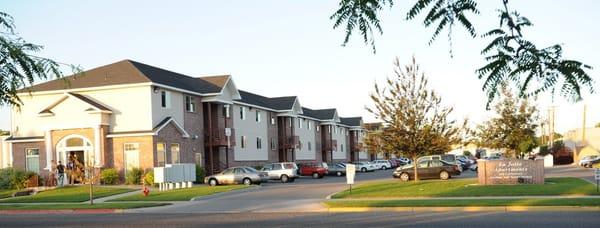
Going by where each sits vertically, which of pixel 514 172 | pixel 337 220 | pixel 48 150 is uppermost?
pixel 48 150

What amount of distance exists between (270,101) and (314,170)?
45.4 ft

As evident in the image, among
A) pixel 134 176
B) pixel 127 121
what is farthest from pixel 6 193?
pixel 127 121

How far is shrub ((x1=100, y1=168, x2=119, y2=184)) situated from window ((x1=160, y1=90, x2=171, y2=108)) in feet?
18.0

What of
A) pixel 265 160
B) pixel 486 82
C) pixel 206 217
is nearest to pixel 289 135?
pixel 265 160

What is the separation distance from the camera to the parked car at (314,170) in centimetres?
5469

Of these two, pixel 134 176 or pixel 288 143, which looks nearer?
pixel 134 176

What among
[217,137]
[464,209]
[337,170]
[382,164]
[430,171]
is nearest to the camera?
[464,209]

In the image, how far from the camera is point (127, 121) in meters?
42.0

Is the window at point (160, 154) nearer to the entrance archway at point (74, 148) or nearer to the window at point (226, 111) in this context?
the entrance archway at point (74, 148)

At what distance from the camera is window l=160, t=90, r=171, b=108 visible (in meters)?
43.4

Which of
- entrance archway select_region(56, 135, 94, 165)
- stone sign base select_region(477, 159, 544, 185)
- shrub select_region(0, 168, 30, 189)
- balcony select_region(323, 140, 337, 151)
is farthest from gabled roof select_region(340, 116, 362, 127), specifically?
stone sign base select_region(477, 159, 544, 185)

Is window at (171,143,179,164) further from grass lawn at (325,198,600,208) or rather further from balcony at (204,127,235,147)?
grass lawn at (325,198,600,208)

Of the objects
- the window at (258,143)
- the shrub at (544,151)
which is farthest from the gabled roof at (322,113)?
the shrub at (544,151)

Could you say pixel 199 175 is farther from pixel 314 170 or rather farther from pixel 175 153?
pixel 314 170
